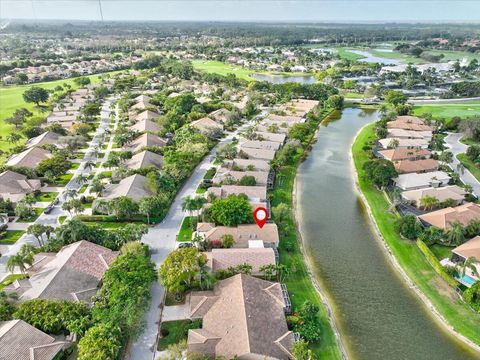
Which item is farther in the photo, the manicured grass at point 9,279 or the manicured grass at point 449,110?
the manicured grass at point 449,110

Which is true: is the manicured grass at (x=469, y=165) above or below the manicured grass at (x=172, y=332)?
below

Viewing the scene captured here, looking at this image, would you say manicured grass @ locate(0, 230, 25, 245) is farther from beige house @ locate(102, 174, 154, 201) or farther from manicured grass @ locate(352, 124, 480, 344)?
manicured grass @ locate(352, 124, 480, 344)

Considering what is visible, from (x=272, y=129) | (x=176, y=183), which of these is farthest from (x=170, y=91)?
(x=176, y=183)

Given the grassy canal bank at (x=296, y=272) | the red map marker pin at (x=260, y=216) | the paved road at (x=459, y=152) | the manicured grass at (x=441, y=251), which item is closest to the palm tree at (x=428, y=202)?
the manicured grass at (x=441, y=251)

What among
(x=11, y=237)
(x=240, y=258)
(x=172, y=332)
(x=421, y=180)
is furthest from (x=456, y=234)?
(x=11, y=237)

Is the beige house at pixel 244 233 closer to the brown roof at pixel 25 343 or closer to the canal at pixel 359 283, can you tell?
the canal at pixel 359 283

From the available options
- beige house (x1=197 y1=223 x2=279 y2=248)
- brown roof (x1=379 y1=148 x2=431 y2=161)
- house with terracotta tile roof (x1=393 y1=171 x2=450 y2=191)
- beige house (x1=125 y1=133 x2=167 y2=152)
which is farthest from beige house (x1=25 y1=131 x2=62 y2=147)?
brown roof (x1=379 y1=148 x2=431 y2=161)
